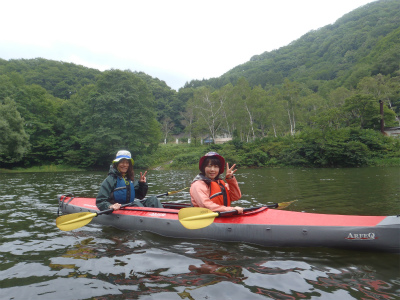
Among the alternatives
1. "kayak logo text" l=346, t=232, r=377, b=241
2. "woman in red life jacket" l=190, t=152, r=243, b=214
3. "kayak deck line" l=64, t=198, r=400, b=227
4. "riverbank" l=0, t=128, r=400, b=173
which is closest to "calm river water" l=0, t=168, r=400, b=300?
"kayak logo text" l=346, t=232, r=377, b=241

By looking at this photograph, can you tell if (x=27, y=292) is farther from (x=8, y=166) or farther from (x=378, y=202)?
(x=8, y=166)

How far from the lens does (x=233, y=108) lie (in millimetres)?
40500

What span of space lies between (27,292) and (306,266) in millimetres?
3246

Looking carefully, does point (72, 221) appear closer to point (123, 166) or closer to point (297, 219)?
point (123, 166)

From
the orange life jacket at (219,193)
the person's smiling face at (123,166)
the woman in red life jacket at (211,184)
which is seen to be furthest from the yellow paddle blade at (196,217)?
the person's smiling face at (123,166)

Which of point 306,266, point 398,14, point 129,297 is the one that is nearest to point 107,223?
point 129,297

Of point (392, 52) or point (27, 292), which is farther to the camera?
point (392, 52)

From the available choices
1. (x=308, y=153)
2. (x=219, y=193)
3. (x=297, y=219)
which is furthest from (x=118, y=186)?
Result: (x=308, y=153)

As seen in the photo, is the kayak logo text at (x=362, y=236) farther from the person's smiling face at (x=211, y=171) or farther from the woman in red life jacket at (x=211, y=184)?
the person's smiling face at (x=211, y=171)

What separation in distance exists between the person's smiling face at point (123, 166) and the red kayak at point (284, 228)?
100 centimetres

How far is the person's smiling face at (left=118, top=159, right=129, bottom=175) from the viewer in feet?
19.1

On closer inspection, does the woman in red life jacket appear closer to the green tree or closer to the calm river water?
the calm river water

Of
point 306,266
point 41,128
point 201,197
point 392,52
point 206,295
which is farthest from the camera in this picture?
point 392,52

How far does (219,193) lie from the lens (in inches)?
194
